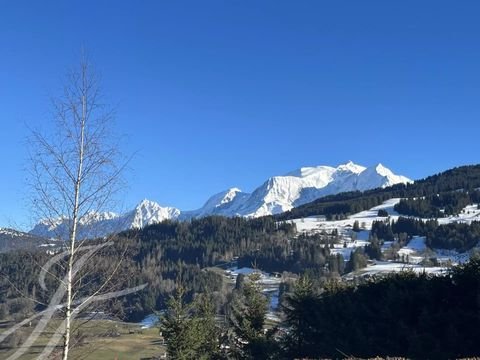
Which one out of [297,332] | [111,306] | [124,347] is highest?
[111,306]

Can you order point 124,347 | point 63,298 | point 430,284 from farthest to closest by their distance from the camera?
point 124,347 < point 430,284 < point 63,298

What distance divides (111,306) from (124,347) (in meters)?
134

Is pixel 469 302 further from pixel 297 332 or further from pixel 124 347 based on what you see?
pixel 124 347

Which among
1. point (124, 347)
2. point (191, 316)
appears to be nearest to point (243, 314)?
point (191, 316)

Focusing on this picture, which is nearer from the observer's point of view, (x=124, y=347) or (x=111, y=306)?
(x=111, y=306)

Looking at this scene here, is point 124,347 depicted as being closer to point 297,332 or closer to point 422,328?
point 297,332

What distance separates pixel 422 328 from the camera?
3244 centimetres

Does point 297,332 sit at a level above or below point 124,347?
above

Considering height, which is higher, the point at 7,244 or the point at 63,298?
the point at 7,244

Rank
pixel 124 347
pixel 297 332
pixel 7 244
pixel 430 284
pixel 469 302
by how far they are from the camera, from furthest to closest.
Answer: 1. pixel 124 347
2. pixel 297 332
3. pixel 430 284
4. pixel 469 302
5. pixel 7 244

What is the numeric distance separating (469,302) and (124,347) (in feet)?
404

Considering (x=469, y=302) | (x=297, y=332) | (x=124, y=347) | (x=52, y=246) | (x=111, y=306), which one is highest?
(x=52, y=246)

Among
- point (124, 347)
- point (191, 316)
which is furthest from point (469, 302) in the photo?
point (124, 347)

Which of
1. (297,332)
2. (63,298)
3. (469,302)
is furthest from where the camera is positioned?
(297,332)
